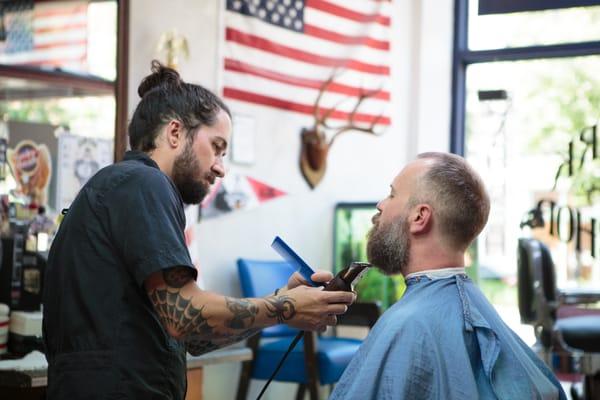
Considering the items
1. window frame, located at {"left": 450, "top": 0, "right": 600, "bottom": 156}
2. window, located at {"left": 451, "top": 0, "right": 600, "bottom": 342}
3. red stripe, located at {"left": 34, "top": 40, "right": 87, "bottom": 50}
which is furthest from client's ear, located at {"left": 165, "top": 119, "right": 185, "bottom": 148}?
window frame, located at {"left": 450, "top": 0, "right": 600, "bottom": 156}

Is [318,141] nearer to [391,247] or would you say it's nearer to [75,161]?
[75,161]

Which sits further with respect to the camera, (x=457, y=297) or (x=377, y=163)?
(x=377, y=163)

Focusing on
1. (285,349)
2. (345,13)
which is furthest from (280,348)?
(345,13)

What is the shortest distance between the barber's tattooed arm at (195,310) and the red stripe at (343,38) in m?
3.92

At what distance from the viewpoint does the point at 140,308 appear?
1.81m

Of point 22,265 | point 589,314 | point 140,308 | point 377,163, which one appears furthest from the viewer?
point 377,163

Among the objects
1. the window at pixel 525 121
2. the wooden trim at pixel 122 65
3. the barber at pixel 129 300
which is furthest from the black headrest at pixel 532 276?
the barber at pixel 129 300

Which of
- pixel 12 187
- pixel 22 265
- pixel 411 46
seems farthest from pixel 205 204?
pixel 411 46

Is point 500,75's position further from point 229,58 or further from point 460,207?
point 460,207

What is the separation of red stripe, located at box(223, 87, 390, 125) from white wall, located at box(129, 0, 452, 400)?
8cm

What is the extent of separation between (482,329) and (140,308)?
684mm

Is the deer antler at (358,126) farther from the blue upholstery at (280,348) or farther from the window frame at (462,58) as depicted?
the blue upholstery at (280,348)

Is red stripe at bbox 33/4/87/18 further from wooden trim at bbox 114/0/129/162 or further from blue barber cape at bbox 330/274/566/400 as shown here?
blue barber cape at bbox 330/274/566/400

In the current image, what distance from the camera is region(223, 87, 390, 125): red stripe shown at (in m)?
4.98
